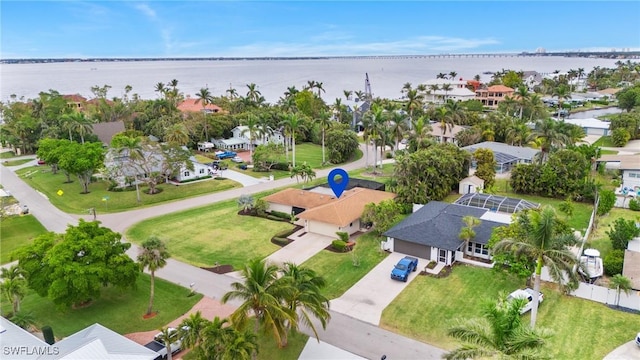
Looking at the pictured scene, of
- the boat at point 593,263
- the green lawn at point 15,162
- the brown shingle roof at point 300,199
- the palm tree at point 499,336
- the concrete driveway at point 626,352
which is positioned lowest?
the concrete driveway at point 626,352

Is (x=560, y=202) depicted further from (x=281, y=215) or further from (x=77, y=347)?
(x=77, y=347)

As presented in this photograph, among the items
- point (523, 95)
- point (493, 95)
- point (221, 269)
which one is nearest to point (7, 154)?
point (221, 269)

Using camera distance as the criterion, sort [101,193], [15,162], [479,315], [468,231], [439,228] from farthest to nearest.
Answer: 1. [15,162]
2. [101,193]
3. [439,228]
4. [468,231]
5. [479,315]

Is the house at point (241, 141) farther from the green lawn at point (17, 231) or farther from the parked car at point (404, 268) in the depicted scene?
the parked car at point (404, 268)

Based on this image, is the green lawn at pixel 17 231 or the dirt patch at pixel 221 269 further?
the green lawn at pixel 17 231

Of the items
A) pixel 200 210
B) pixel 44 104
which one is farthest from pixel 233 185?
pixel 44 104

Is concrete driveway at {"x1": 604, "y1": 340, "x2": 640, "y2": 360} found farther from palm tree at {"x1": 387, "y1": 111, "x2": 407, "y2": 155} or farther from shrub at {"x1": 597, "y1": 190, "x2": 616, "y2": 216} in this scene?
palm tree at {"x1": 387, "y1": 111, "x2": 407, "y2": 155}

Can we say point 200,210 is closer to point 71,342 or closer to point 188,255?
point 188,255

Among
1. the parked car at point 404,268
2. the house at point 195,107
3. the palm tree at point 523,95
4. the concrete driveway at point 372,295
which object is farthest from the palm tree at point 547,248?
the house at point 195,107
